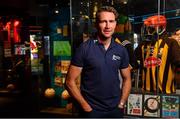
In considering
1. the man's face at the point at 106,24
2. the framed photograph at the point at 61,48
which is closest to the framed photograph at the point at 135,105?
the framed photograph at the point at 61,48

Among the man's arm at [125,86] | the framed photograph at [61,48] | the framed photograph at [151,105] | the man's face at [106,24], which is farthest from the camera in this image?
the framed photograph at [61,48]

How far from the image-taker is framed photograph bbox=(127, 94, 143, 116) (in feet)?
17.4

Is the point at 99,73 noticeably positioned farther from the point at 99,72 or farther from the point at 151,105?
the point at 151,105

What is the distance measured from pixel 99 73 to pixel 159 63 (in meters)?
1.97

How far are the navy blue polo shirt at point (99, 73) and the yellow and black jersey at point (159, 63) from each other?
1761 mm

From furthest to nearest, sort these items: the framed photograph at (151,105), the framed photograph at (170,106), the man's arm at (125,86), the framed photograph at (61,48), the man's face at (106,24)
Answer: the framed photograph at (61,48)
the framed photograph at (151,105)
the framed photograph at (170,106)
the man's arm at (125,86)
the man's face at (106,24)

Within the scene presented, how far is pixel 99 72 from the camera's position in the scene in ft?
11.2

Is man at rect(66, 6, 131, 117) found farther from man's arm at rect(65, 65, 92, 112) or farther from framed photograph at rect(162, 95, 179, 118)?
framed photograph at rect(162, 95, 179, 118)

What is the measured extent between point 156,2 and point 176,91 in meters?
1.30

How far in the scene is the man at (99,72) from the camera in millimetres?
3428

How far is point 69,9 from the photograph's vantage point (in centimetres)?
620

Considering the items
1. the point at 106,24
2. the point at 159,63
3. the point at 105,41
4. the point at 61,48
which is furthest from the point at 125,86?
the point at 61,48

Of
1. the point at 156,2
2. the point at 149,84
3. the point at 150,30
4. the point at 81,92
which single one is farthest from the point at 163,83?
the point at 81,92

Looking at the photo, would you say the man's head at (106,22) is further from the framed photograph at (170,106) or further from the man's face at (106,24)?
the framed photograph at (170,106)
